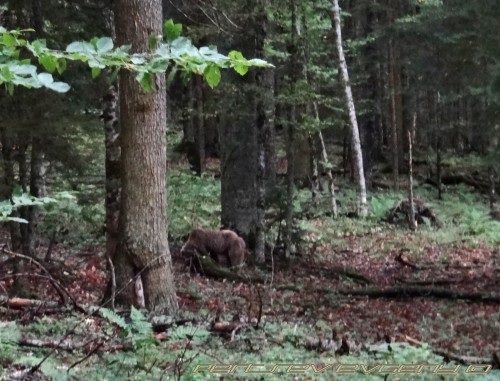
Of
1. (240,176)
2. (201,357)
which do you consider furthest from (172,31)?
(240,176)

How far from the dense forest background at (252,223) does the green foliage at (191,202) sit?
0.10 m

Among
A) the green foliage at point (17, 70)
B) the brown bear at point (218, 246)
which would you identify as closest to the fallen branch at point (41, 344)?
the green foliage at point (17, 70)

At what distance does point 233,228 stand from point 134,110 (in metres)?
8.20

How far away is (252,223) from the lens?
615 inches

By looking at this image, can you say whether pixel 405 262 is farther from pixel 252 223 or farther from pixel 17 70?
pixel 17 70

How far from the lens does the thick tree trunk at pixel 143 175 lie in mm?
7699

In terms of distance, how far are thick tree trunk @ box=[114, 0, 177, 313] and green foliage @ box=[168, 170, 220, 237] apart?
25.4ft

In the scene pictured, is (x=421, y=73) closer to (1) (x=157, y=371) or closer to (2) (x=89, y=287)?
(2) (x=89, y=287)

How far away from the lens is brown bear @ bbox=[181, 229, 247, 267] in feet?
43.9

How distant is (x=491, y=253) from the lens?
1659 cm

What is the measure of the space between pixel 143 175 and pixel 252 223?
313 inches

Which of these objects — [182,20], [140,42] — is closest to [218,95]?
[182,20]

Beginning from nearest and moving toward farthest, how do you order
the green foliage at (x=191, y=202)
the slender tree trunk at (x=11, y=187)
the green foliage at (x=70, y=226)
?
the slender tree trunk at (x=11, y=187) < the green foliage at (x=70, y=226) < the green foliage at (x=191, y=202)

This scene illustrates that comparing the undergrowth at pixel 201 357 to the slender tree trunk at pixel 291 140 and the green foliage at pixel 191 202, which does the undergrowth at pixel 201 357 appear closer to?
the slender tree trunk at pixel 291 140
